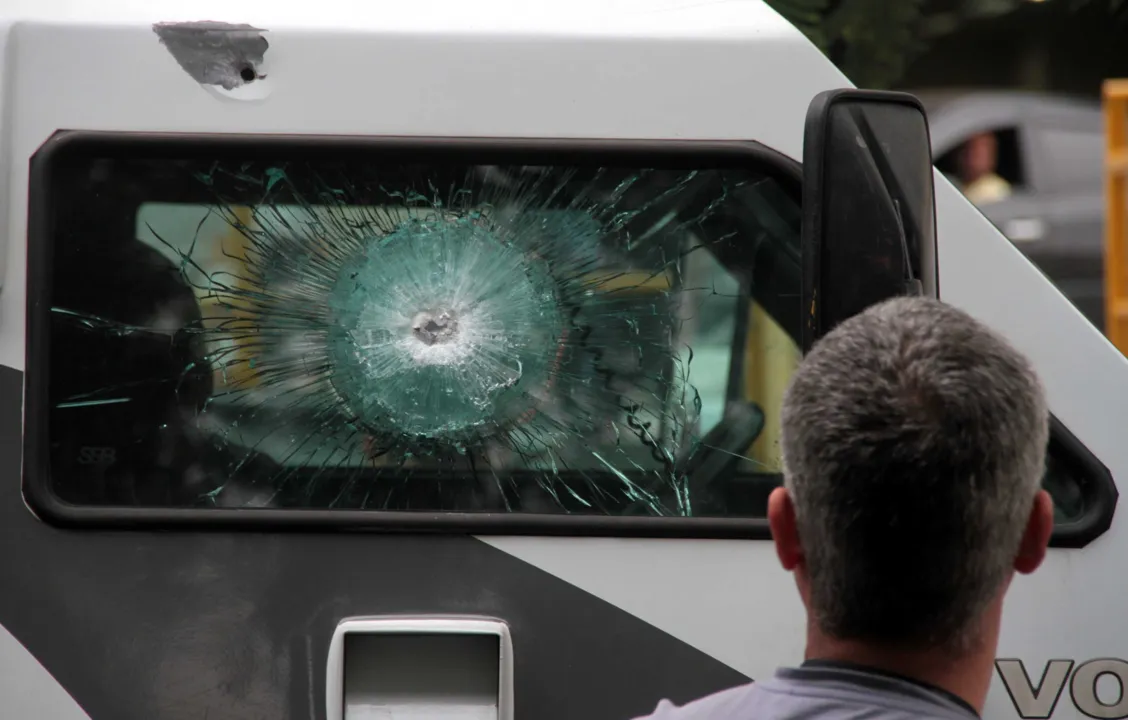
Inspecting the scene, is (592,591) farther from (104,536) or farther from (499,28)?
(499,28)

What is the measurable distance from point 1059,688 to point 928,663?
3.21 feet

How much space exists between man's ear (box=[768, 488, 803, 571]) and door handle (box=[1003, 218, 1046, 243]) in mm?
6784

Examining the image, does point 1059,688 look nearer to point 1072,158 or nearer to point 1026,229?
point 1026,229

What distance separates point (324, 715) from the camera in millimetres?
1875

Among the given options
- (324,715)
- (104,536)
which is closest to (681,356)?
(324,715)

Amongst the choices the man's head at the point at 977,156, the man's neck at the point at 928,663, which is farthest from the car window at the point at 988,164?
the man's neck at the point at 928,663

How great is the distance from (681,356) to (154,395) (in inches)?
33.0

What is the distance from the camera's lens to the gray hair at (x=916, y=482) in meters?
1.05

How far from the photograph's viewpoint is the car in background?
741cm

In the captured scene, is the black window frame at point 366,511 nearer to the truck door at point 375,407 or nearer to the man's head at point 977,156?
the truck door at point 375,407

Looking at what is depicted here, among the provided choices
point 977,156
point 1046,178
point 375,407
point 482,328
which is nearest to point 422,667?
point 375,407

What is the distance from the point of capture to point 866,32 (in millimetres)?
4527

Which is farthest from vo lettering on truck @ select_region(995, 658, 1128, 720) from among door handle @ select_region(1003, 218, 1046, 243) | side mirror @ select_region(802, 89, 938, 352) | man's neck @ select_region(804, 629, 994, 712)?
door handle @ select_region(1003, 218, 1046, 243)

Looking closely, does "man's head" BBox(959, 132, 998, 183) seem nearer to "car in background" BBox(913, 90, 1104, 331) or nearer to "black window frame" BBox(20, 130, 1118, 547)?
"car in background" BBox(913, 90, 1104, 331)
